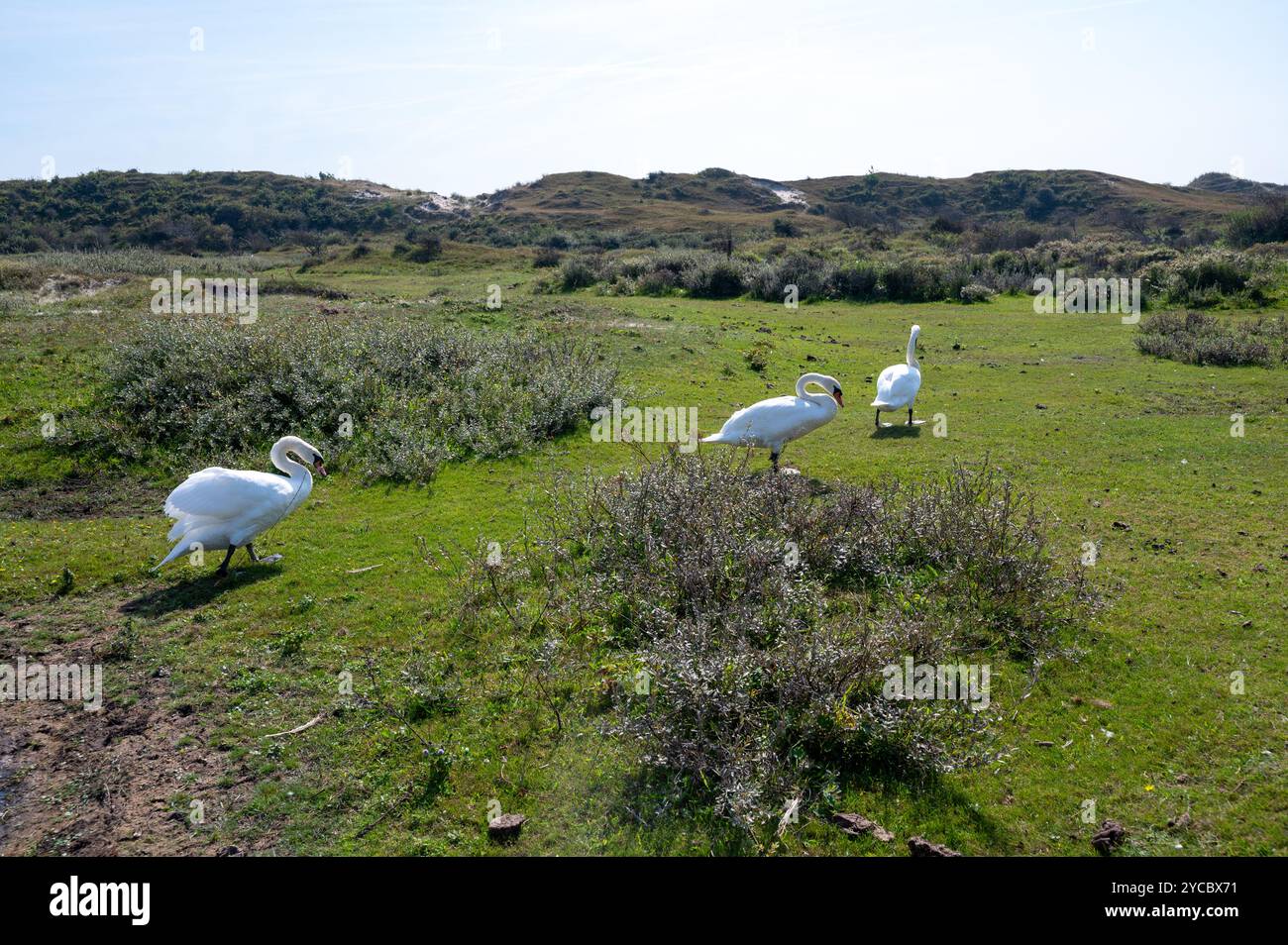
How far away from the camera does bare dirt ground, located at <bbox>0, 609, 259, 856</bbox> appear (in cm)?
533

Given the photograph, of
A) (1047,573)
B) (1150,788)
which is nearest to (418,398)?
(1047,573)

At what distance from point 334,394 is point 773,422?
8043mm

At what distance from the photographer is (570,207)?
292 ft

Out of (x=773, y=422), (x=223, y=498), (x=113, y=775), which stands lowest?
(x=113, y=775)

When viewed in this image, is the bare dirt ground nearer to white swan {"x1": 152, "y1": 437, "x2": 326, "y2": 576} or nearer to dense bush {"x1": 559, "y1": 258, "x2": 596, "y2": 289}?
white swan {"x1": 152, "y1": 437, "x2": 326, "y2": 576}

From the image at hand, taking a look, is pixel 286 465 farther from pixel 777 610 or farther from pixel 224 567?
pixel 777 610

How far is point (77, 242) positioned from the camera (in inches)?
2158

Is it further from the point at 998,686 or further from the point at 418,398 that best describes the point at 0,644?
the point at 998,686

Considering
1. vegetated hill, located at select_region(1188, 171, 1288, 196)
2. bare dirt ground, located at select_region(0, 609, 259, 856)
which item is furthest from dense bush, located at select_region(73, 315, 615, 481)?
vegetated hill, located at select_region(1188, 171, 1288, 196)

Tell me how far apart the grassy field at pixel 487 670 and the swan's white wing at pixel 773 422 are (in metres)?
1.23

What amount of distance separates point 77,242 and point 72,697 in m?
60.7

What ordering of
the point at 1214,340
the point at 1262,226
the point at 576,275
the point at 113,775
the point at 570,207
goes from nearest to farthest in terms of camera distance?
the point at 113,775 → the point at 1214,340 → the point at 576,275 → the point at 1262,226 → the point at 570,207

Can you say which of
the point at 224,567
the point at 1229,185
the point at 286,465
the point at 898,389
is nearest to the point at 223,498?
the point at 224,567

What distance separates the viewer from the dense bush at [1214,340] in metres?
19.4
